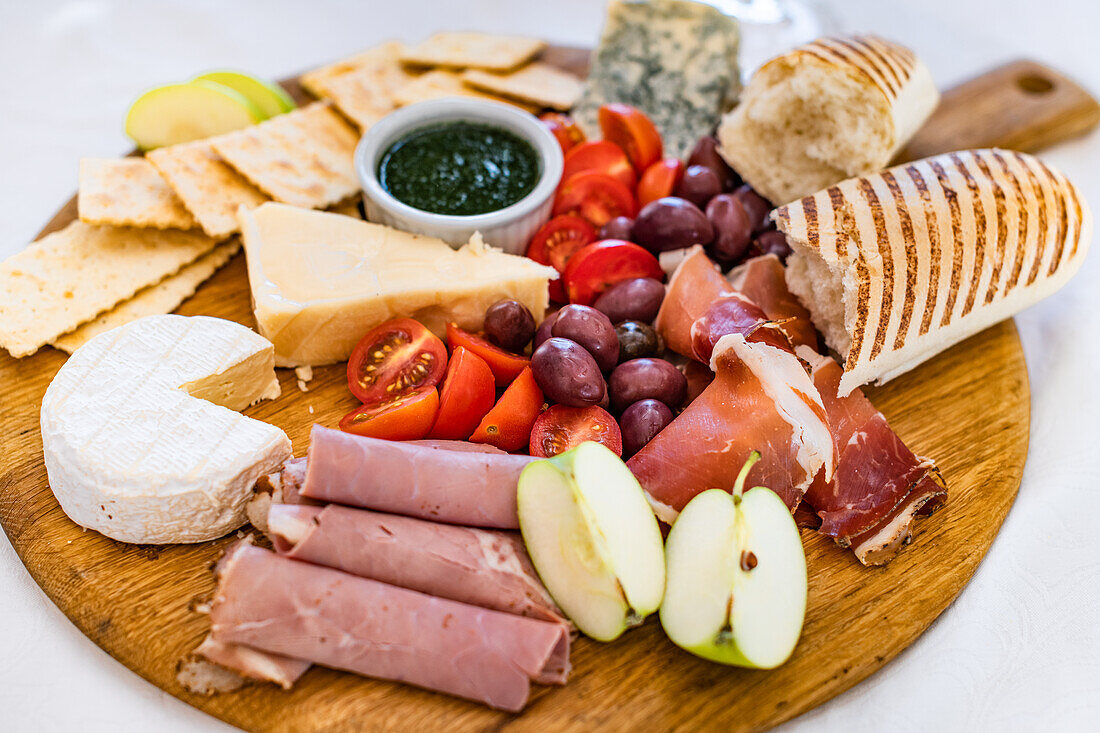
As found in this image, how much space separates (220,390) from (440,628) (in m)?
1.19

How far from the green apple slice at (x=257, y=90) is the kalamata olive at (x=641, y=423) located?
2.36 meters

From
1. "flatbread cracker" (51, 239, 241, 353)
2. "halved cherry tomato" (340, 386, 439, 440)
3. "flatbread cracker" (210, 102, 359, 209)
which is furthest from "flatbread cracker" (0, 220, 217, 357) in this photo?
"halved cherry tomato" (340, 386, 439, 440)

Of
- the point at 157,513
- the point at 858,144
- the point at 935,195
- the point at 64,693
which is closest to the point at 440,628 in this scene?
the point at 157,513

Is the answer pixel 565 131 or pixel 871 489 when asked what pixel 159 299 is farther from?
pixel 871 489

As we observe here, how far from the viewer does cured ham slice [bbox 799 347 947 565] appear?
8.49 feet

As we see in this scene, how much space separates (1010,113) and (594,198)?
2106 millimetres

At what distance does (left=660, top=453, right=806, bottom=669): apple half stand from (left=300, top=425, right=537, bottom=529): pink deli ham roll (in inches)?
19.7

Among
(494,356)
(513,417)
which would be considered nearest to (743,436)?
(513,417)

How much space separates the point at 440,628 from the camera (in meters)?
2.16

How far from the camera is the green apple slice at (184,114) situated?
11.9 ft

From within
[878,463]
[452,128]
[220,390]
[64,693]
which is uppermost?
[452,128]

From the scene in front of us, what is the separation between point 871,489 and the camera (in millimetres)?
2654

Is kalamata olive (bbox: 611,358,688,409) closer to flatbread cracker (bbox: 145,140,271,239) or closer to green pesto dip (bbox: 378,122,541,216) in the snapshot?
green pesto dip (bbox: 378,122,541,216)

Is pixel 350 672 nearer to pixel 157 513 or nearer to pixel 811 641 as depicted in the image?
pixel 157 513
